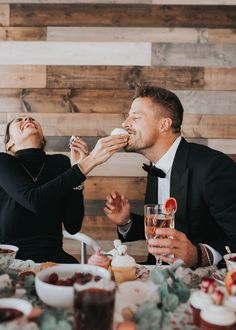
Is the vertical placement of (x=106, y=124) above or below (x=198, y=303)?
above

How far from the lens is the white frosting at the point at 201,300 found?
1.08 m

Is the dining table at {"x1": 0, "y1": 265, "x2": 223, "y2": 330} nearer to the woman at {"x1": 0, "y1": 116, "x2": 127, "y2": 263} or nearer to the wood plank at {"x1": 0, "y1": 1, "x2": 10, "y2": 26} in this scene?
the woman at {"x1": 0, "y1": 116, "x2": 127, "y2": 263}

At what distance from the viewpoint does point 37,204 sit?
80.6 inches

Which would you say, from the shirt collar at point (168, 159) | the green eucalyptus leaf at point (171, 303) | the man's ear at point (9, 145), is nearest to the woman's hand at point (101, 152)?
the shirt collar at point (168, 159)

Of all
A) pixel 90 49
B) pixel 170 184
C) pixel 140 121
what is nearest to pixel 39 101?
pixel 90 49

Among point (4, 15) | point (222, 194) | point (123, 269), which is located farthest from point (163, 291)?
point (4, 15)

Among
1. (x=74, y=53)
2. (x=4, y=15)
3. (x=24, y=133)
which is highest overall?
(x=4, y=15)

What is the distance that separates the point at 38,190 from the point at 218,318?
4.08 feet

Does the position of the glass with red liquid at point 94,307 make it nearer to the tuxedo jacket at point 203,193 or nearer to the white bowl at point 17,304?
the white bowl at point 17,304

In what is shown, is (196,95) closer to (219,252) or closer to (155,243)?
(219,252)

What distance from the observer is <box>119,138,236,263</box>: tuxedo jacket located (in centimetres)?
197

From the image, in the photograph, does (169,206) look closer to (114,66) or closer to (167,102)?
(167,102)

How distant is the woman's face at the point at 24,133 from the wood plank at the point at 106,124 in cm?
56

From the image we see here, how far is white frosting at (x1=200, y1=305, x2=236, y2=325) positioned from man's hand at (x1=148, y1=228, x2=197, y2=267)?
1.59ft
